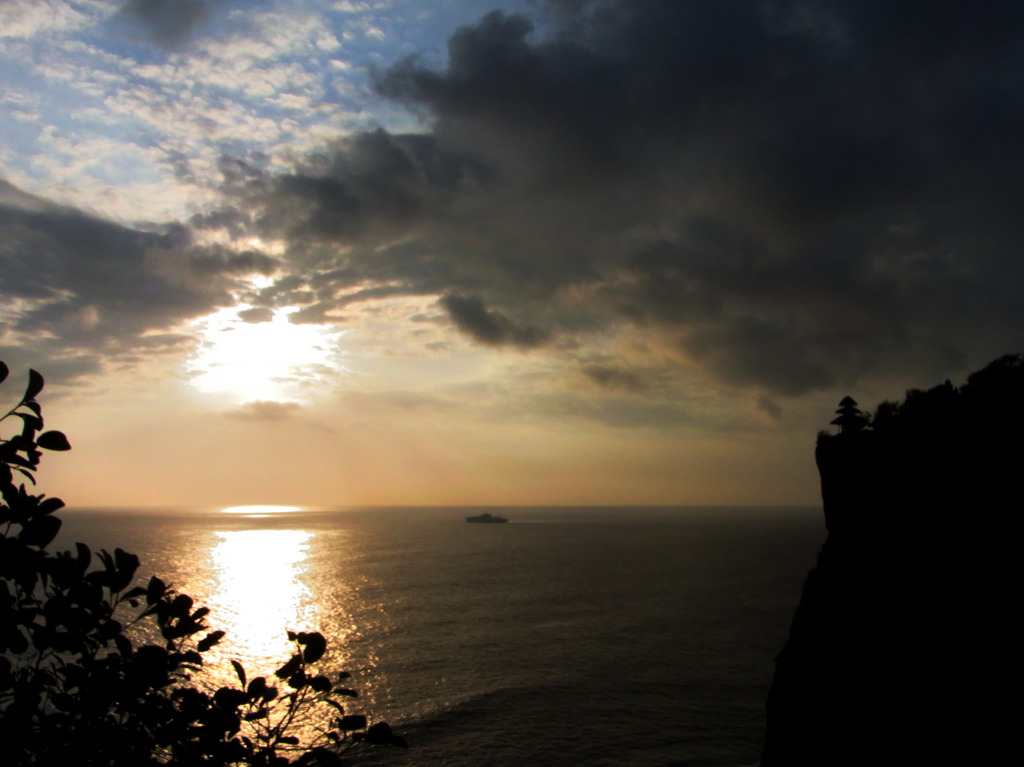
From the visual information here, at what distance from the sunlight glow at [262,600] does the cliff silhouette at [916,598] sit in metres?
33.0

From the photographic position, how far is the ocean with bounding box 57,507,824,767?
43.1m

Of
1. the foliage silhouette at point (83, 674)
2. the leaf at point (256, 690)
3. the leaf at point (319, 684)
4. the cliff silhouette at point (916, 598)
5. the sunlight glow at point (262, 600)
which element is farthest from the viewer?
the sunlight glow at point (262, 600)

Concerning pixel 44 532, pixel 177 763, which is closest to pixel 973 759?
pixel 177 763

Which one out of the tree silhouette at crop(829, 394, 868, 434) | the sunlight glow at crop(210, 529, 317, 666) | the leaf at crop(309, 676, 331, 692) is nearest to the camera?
the leaf at crop(309, 676, 331, 692)

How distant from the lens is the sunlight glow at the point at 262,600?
2559 inches

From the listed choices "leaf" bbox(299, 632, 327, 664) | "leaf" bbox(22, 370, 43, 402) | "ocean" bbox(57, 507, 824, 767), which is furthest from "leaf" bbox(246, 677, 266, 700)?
"ocean" bbox(57, 507, 824, 767)

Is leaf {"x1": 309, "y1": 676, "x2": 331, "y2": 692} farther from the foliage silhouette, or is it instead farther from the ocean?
the ocean

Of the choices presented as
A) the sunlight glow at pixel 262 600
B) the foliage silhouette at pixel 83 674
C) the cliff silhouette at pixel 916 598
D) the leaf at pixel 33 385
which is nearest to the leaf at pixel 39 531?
the foliage silhouette at pixel 83 674

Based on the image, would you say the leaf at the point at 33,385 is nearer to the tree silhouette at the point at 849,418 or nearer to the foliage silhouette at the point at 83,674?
the foliage silhouette at the point at 83,674

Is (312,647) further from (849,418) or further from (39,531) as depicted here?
(849,418)

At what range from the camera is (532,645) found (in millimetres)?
65875

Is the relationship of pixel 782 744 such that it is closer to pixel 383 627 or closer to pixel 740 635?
pixel 740 635

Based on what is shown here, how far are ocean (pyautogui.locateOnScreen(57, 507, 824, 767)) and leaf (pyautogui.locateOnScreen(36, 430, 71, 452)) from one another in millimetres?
41069

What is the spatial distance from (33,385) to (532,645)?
6786cm
